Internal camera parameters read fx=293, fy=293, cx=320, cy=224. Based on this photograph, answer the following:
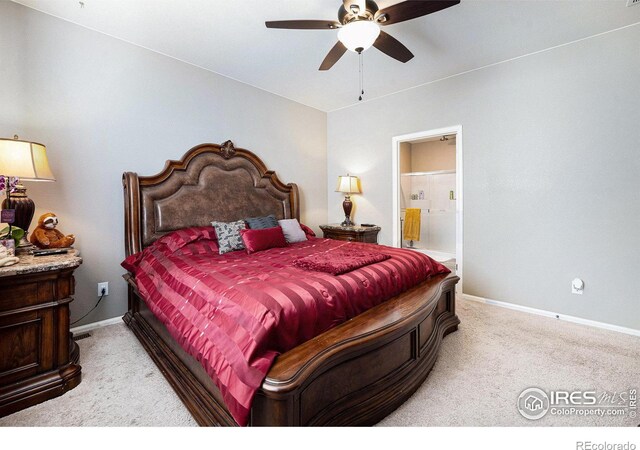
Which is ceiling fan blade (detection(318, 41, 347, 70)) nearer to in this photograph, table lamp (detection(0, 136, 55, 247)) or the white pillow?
the white pillow

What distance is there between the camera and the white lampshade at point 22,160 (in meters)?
1.83

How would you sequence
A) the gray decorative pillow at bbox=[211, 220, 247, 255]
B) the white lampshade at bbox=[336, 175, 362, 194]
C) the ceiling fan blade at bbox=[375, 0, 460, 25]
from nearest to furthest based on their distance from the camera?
the ceiling fan blade at bbox=[375, 0, 460, 25], the gray decorative pillow at bbox=[211, 220, 247, 255], the white lampshade at bbox=[336, 175, 362, 194]

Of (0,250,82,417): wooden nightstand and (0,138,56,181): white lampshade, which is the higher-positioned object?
(0,138,56,181): white lampshade

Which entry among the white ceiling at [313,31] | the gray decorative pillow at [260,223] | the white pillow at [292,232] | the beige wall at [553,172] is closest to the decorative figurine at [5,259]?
the gray decorative pillow at [260,223]

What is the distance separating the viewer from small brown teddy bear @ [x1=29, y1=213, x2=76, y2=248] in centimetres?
213

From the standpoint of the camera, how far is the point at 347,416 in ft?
4.66

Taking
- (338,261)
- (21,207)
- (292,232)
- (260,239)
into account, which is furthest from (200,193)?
(338,261)

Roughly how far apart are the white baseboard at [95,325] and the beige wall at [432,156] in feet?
19.1

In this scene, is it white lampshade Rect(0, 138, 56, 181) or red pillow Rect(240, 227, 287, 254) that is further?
red pillow Rect(240, 227, 287, 254)

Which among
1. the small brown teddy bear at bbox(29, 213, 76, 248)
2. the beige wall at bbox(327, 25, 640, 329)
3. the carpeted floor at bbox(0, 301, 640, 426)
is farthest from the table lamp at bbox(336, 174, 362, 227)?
the small brown teddy bear at bbox(29, 213, 76, 248)

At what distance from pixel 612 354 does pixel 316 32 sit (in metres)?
3.48

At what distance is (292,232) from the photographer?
335 centimetres

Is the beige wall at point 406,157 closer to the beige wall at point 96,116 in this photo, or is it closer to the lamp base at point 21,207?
the beige wall at point 96,116

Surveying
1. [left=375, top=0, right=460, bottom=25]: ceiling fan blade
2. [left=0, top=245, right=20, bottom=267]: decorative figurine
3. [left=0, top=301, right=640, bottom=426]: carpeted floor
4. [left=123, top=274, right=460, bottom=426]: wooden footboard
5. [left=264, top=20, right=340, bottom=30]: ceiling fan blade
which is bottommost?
[left=0, top=301, right=640, bottom=426]: carpeted floor
